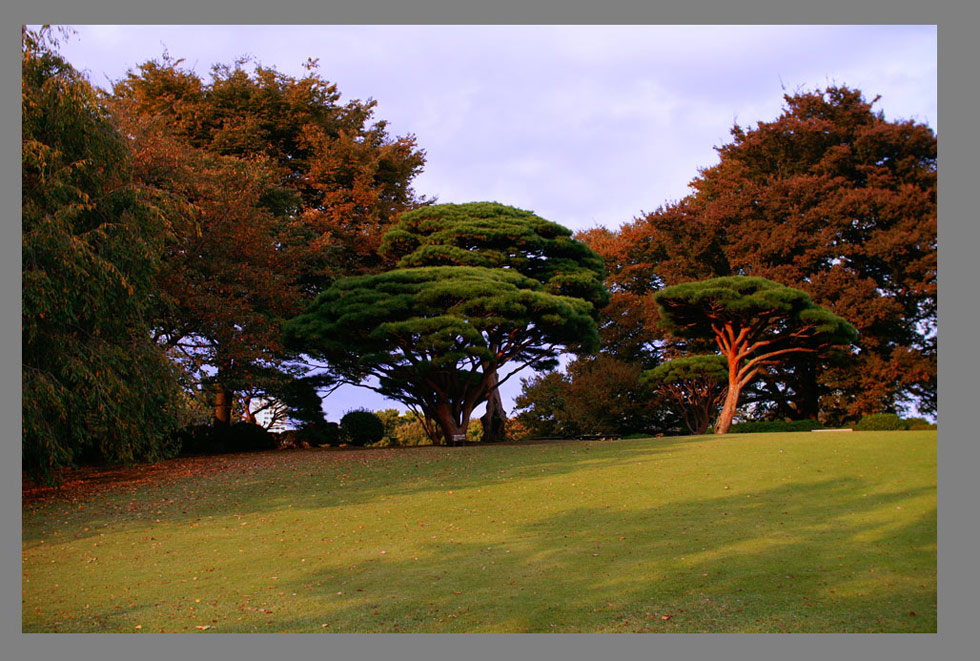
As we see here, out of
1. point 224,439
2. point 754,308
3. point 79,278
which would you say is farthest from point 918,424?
point 224,439

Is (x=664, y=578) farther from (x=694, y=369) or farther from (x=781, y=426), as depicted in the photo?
(x=781, y=426)

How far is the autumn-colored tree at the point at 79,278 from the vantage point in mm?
7832

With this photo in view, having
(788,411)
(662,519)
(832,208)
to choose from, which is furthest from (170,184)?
(788,411)

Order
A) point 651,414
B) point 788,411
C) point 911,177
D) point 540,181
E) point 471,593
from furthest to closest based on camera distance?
point 788,411
point 651,414
point 911,177
point 540,181
point 471,593

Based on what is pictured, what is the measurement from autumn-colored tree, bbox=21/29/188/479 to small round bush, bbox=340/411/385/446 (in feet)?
32.0

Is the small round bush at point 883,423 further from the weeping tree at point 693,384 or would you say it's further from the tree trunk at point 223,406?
the tree trunk at point 223,406

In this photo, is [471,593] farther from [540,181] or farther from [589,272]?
[589,272]

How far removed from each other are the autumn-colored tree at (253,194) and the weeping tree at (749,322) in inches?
362

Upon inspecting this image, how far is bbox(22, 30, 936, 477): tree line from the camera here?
8828mm

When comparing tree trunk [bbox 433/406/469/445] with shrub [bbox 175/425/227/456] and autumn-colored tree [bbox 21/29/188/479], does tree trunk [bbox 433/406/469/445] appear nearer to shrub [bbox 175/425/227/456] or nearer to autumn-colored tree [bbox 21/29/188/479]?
shrub [bbox 175/425/227/456]

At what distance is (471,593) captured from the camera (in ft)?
18.9

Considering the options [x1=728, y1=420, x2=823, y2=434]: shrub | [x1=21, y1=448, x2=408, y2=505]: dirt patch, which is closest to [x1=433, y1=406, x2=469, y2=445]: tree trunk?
[x1=21, y1=448, x2=408, y2=505]: dirt patch

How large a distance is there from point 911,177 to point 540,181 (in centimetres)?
668

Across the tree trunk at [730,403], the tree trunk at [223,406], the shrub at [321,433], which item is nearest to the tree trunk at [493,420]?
the shrub at [321,433]
